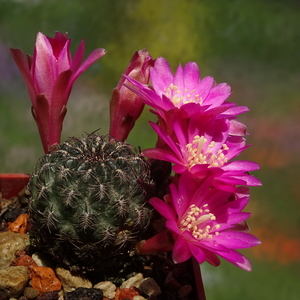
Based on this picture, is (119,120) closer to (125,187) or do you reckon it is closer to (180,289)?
(125,187)

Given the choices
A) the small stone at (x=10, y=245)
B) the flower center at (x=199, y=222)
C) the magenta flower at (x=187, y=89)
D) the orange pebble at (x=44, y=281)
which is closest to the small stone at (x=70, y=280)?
the orange pebble at (x=44, y=281)

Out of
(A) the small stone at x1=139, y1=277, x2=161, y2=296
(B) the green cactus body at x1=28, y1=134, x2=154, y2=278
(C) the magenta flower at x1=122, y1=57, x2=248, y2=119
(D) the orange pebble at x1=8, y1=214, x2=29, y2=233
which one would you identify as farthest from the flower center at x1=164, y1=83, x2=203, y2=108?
(D) the orange pebble at x1=8, y1=214, x2=29, y2=233

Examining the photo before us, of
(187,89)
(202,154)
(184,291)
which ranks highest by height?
(187,89)

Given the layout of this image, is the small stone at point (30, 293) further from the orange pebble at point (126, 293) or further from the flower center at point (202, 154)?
the flower center at point (202, 154)

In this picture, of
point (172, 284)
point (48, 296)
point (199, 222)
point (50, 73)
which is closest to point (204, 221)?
point (199, 222)

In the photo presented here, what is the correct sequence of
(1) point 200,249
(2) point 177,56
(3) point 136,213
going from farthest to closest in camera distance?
(2) point 177,56 < (3) point 136,213 < (1) point 200,249

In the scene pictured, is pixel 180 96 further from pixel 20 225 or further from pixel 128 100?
pixel 20 225

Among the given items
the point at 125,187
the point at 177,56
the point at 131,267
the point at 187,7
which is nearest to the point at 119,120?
the point at 125,187
